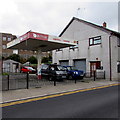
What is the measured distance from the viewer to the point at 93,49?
58.7 feet

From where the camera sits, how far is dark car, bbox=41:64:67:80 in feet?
40.9

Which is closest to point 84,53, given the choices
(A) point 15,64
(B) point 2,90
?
(B) point 2,90

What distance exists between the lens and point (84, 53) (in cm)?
1909

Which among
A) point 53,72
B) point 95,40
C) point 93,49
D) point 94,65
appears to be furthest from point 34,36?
point 95,40

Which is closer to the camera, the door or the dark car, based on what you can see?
the dark car

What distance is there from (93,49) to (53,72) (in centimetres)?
794

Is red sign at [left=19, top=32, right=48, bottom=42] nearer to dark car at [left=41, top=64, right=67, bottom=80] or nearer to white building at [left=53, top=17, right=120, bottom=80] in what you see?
dark car at [left=41, top=64, right=67, bottom=80]

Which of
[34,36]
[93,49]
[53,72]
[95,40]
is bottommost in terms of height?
[53,72]

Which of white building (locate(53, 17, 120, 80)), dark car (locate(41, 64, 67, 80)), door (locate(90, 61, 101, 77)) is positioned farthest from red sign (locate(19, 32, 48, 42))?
door (locate(90, 61, 101, 77))

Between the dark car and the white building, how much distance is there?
6.20 m

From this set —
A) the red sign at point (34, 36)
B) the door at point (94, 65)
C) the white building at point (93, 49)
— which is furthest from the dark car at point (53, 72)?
the white building at point (93, 49)

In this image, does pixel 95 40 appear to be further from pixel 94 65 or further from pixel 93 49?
pixel 94 65

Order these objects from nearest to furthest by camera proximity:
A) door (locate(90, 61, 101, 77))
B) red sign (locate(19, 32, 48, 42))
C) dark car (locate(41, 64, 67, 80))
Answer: red sign (locate(19, 32, 48, 42)), dark car (locate(41, 64, 67, 80)), door (locate(90, 61, 101, 77))

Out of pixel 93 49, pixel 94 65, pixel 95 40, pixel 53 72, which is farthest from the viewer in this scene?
pixel 95 40
